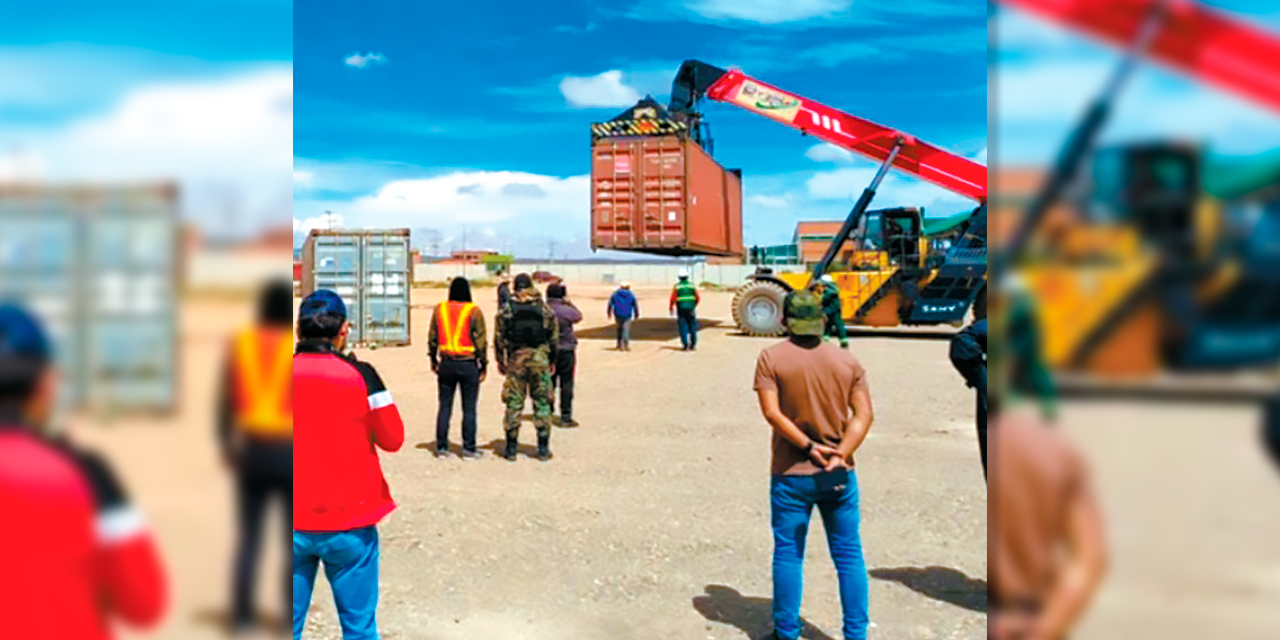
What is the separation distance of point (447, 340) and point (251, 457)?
20.3 ft

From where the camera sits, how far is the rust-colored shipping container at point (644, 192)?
17156 mm

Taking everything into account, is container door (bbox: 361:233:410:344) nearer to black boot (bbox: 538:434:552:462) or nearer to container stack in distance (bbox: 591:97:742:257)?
container stack in distance (bbox: 591:97:742:257)

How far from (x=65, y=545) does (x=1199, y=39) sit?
2.91 ft

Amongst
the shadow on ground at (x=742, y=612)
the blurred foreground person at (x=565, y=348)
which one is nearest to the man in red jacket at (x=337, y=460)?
the shadow on ground at (x=742, y=612)

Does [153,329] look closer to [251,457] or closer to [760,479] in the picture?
[251,457]

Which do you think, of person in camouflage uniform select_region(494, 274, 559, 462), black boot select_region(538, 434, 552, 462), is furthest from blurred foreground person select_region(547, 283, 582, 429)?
person in camouflage uniform select_region(494, 274, 559, 462)

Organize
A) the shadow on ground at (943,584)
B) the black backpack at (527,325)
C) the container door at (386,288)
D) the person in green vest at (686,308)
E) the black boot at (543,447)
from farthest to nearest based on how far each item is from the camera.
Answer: the container door at (386,288)
the person in green vest at (686,308)
the black boot at (543,447)
the black backpack at (527,325)
the shadow on ground at (943,584)

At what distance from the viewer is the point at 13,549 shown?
730mm

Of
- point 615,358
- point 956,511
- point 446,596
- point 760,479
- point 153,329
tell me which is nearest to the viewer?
point 153,329

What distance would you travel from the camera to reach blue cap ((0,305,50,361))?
675 mm

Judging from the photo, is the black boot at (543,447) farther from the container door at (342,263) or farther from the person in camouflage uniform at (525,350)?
the container door at (342,263)

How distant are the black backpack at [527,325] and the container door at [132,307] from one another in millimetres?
6077

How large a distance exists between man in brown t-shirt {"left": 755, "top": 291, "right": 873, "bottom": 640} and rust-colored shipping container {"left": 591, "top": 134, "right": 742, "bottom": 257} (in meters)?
13.8

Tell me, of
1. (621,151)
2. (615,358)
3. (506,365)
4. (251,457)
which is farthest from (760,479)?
(621,151)
